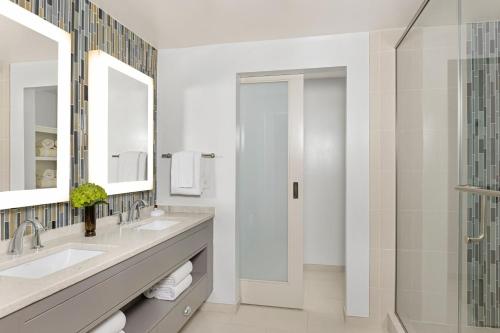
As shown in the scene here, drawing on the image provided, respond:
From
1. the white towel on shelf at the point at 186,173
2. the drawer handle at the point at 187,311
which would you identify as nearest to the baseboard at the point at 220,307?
the drawer handle at the point at 187,311

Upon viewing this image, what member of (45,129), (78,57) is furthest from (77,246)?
(78,57)

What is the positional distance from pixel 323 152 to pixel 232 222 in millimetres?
1588

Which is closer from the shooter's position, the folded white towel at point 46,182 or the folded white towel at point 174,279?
the folded white towel at point 46,182

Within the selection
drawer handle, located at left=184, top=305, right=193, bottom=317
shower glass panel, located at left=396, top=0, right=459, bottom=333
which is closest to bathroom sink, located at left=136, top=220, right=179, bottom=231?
drawer handle, located at left=184, top=305, right=193, bottom=317

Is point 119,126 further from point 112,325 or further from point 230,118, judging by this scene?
point 112,325

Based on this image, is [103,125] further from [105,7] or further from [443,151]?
[443,151]

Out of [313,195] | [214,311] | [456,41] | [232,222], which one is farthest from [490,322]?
[313,195]

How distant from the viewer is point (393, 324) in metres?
2.37

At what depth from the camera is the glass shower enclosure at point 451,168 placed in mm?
1242

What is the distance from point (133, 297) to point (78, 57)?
1498 mm

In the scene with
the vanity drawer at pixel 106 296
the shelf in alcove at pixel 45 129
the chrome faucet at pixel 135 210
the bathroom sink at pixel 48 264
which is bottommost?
the vanity drawer at pixel 106 296

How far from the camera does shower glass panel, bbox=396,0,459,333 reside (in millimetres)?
1548

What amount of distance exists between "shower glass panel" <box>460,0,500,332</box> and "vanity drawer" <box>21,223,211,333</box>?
61.9 inches

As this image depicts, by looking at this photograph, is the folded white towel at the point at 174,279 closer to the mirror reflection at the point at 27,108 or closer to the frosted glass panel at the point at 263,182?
the frosted glass panel at the point at 263,182
